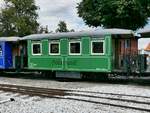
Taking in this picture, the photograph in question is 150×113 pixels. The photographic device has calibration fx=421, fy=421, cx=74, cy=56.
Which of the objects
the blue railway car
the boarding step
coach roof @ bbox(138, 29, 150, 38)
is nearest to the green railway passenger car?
the boarding step

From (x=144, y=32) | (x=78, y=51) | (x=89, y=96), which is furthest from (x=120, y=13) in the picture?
(x=89, y=96)

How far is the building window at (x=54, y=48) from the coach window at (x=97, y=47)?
9.03ft

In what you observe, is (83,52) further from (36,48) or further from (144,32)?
(36,48)

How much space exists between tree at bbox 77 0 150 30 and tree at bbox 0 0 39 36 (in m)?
14.2

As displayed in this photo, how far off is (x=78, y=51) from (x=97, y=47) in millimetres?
1432

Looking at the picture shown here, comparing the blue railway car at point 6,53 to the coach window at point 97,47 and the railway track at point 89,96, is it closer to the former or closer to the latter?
the coach window at point 97,47

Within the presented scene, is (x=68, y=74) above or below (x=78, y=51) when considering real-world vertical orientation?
below

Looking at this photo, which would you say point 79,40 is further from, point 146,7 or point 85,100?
point 146,7

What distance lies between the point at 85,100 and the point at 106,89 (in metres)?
3.91

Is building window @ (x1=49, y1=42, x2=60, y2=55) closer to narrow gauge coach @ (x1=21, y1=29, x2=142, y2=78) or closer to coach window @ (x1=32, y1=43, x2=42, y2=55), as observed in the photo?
narrow gauge coach @ (x1=21, y1=29, x2=142, y2=78)

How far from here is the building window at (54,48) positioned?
2466 cm

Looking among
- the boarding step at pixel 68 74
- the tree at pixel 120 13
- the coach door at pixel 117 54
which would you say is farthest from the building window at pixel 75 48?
the tree at pixel 120 13

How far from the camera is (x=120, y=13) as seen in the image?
130 ft

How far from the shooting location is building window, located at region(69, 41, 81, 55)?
23.4 m
